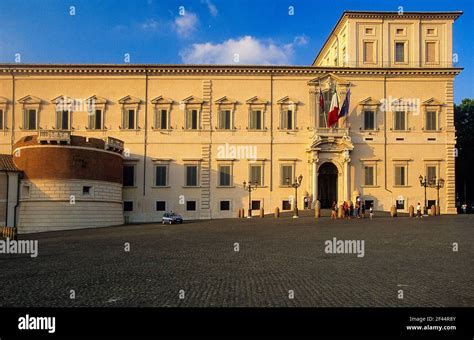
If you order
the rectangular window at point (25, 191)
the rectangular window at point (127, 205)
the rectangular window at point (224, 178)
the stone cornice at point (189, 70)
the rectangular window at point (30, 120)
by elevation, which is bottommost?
the rectangular window at point (127, 205)

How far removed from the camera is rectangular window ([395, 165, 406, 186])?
153 ft

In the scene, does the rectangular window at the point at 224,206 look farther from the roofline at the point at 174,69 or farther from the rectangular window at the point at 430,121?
the rectangular window at the point at 430,121

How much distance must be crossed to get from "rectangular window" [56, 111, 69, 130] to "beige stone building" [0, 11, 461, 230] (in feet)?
0.32

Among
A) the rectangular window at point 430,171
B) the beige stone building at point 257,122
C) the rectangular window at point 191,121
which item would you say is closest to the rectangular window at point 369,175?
the beige stone building at point 257,122

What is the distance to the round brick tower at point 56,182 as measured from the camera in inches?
1452

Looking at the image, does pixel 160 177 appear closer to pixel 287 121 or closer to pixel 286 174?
pixel 286 174

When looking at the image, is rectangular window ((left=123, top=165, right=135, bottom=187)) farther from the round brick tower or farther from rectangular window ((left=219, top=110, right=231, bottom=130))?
rectangular window ((left=219, top=110, right=231, bottom=130))

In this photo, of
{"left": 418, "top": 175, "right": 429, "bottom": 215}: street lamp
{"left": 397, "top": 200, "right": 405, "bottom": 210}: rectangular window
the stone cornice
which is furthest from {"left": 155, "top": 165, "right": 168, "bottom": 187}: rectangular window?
{"left": 418, "top": 175, "right": 429, "bottom": 215}: street lamp

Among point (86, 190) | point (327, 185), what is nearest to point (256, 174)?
point (327, 185)

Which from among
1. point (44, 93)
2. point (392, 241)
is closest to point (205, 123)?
point (44, 93)

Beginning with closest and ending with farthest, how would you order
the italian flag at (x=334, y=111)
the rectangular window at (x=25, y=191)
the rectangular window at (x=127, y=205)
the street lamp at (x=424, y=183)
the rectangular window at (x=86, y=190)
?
1. the rectangular window at (x=25, y=191)
2. the rectangular window at (x=86, y=190)
3. the street lamp at (x=424, y=183)
4. the italian flag at (x=334, y=111)
5. the rectangular window at (x=127, y=205)

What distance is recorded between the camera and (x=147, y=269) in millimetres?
13625

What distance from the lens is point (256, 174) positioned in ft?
153

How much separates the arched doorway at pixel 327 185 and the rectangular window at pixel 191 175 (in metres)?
12.3
